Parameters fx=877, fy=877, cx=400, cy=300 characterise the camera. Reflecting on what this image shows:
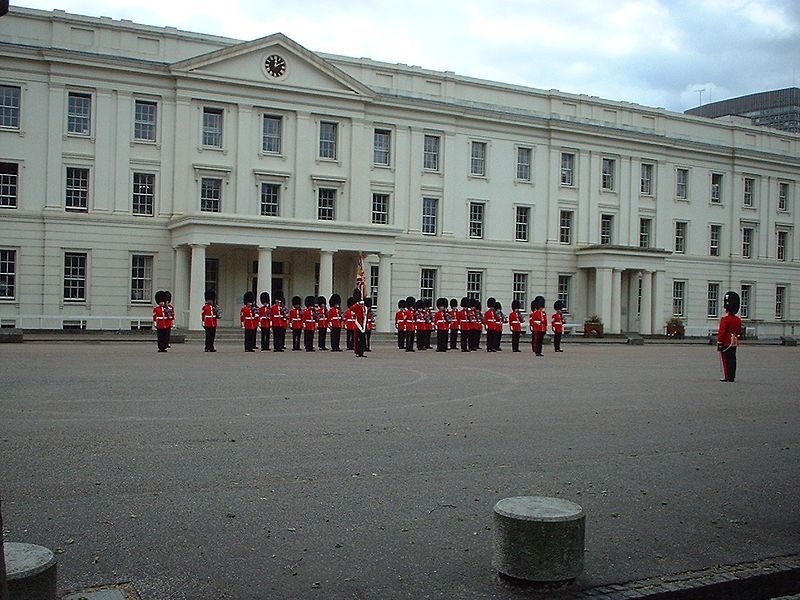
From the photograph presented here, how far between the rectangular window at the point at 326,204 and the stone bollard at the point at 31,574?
4078cm

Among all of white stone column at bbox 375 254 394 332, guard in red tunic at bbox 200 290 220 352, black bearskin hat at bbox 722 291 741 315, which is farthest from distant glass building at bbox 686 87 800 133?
black bearskin hat at bbox 722 291 741 315

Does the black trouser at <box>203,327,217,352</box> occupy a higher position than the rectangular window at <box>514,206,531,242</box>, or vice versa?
the rectangular window at <box>514,206,531,242</box>

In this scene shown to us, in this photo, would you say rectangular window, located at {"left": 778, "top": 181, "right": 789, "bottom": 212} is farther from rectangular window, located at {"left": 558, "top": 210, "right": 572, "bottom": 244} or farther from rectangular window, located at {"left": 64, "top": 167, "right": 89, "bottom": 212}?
rectangular window, located at {"left": 64, "top": 167, "right": 89, "bottom": 212}

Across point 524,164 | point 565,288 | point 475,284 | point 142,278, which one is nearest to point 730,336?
point 142,278

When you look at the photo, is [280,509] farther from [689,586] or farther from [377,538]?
[689,586]

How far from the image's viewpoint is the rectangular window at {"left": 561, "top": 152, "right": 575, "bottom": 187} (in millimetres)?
52625

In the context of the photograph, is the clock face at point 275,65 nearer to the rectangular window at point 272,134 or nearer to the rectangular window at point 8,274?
the rectangular window at point 272,134

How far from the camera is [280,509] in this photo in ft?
21.8

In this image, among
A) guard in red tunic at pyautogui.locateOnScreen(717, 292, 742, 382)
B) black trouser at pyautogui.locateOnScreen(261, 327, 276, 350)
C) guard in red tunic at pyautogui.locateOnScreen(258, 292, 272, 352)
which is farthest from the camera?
black trouser at pyautogui.locateOnScreen(261, 327, 276, 350)

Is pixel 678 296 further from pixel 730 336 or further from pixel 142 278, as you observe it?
pixel 730 336

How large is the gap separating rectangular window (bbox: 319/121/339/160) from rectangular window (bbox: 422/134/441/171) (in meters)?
5.43

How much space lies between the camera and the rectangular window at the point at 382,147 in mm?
46844

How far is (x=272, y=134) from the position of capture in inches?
1727

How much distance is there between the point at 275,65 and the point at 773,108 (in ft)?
212
